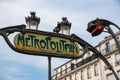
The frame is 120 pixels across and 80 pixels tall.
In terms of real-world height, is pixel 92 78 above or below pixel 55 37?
above

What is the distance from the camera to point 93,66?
2926 inches

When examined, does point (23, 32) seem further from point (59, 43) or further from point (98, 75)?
point (98, 75)

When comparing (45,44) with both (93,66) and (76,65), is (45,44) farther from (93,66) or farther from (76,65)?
(76,65)

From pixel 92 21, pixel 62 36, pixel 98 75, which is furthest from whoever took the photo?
pixel 98 75

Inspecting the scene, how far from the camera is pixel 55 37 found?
39.5ft

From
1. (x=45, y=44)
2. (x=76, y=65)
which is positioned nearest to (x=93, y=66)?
(x=76, y=65)

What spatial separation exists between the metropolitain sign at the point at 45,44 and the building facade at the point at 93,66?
162 ft

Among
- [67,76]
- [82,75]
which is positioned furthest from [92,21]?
[67,76]

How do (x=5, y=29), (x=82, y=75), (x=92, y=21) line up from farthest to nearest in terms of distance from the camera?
(x=82, y=75), (x=92, y=21), (x=5, y=29)

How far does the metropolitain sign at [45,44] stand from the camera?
38.1 feet

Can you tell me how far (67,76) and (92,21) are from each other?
7333 centimetres

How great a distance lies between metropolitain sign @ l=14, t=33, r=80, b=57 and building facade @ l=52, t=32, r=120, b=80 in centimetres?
4944

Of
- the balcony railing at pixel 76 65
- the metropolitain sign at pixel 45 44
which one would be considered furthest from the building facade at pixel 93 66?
the metropolitain sign at pixel 45 44

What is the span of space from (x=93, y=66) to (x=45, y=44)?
62889 millimetres
